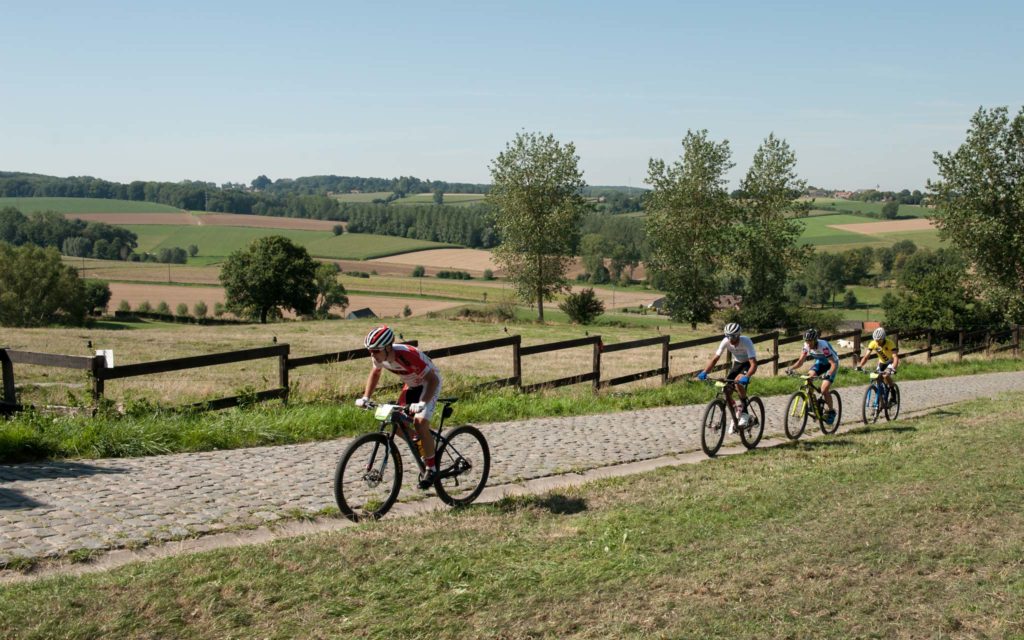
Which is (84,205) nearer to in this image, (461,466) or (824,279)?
(824,279)

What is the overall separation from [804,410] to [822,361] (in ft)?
3.39

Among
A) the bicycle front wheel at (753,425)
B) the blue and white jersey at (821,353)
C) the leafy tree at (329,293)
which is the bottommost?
the leafy tree at (329,293)

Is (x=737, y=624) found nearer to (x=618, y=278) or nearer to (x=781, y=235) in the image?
(x=781, y=235)

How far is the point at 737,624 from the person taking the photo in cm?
574

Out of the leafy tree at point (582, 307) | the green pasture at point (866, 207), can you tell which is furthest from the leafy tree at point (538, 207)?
the green pasture at point (866, 207)

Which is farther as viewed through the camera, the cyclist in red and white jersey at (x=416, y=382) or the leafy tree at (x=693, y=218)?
the leafy tree at (x=693, y=218)

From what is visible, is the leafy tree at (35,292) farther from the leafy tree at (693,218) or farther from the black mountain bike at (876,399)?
the black mountain bike at (876,399)

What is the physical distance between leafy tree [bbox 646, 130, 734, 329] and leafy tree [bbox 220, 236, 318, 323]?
29375 mm

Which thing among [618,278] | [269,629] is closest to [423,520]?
[269,629]

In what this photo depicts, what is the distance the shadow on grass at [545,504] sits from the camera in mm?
8648

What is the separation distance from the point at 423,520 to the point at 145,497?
2.74m

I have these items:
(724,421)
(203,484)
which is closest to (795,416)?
(724,421)

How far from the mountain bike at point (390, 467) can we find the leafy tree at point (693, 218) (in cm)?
5718

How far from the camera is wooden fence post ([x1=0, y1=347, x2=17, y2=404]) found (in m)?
11.2
